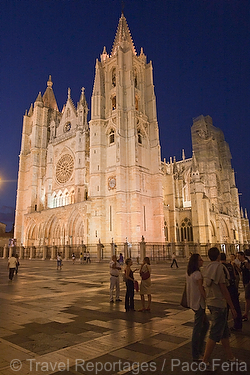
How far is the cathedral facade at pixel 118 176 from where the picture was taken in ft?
110

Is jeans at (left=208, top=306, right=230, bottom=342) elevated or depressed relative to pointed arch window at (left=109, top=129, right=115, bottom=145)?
depressed

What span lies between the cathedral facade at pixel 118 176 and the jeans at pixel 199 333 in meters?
25.5

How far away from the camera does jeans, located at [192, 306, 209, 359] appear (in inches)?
137

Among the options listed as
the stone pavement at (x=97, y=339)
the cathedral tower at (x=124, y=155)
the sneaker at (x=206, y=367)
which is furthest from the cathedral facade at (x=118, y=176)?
the sneaker at (x=206, y=367)

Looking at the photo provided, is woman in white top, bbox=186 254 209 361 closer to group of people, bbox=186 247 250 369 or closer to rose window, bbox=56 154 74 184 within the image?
group of people, bbox=186 247 250 369

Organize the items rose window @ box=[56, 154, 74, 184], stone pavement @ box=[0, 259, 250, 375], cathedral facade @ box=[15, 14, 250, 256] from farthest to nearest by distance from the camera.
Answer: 1. rose window @ box=[56, 154, 74, 184]
2. cathedral facade @ box=[15, 14, 250, 256]
3. stone pavement @ box=[0, 259, 250, 375]

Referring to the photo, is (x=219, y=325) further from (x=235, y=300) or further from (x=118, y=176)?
(x=118, y=176)

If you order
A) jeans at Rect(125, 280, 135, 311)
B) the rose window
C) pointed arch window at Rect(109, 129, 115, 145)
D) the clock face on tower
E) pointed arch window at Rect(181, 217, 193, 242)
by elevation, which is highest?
pointed arch window at Rect(109, 129, 115, 145)

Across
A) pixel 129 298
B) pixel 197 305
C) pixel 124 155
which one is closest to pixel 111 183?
pixel 124 155

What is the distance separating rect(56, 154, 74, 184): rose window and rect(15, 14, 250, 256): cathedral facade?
0.55ft

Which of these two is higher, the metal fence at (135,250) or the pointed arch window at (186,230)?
the pointed arch window at (186,230)

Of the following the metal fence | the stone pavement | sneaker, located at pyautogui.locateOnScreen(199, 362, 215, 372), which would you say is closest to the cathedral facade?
the metal fence

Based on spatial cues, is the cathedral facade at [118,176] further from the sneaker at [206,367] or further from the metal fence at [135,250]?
the sneaker at [206,367]

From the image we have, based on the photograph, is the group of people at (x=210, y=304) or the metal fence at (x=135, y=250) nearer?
the group of people at (x=210, y=304)
